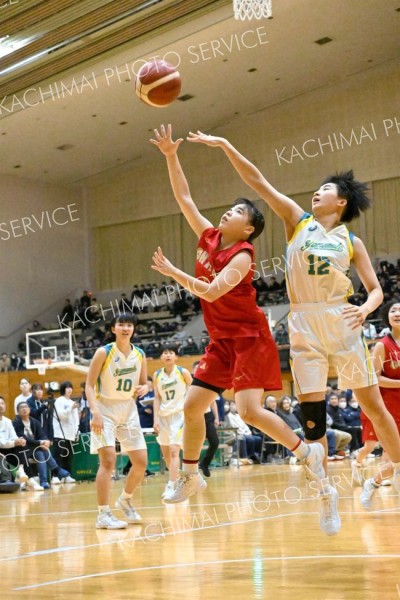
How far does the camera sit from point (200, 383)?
5.35m

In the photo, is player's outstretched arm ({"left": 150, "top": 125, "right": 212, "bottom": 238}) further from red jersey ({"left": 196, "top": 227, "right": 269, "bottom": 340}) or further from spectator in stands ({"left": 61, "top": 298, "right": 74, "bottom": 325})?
spectator in stands ({"left": 61, "top": 298, "right": 74, "bottom": 325})

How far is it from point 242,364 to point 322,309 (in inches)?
23.5

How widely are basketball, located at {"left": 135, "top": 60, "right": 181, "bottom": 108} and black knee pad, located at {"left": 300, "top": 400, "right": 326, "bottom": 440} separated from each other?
8.62ft

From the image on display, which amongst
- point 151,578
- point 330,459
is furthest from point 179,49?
point 151,578

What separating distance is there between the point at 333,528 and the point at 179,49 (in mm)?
19072

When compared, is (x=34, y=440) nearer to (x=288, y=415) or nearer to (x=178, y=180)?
(x=288, y=415)

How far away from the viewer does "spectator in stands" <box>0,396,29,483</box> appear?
44.3 ft

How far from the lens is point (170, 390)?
1138 centimetres

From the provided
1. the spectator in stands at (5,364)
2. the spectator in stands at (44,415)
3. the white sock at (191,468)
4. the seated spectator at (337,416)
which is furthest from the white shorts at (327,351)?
the spectator in stands at (5,364)

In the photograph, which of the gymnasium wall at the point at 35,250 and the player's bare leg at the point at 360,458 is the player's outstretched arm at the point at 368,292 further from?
the gymnasium wall at the point at 35,250

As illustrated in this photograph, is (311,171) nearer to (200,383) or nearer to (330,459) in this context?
(330,459)

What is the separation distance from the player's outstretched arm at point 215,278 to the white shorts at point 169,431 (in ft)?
20.2

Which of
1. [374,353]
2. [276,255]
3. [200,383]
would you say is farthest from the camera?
[276,255]

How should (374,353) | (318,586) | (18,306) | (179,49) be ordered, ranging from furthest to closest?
(18,306), (179,49), (374,353), (318,586)
